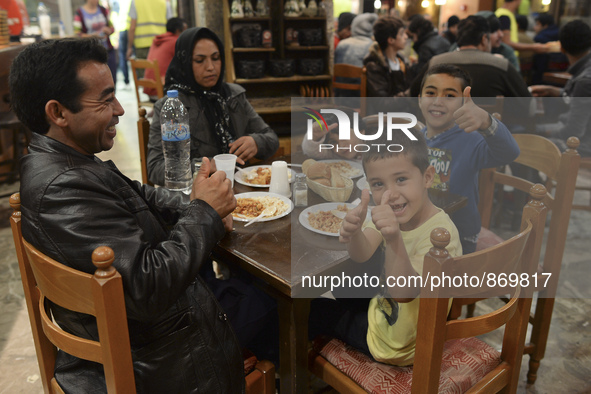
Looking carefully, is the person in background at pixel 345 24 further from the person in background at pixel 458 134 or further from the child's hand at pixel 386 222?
the child's hand at pixel 386 222

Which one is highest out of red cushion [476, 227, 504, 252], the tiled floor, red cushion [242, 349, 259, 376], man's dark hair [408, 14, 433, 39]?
man's dark hair [408, 14, 433, 39]

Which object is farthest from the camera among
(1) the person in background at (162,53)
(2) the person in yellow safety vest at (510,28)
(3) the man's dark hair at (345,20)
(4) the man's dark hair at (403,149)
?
(3) the man's dark hair at (345,20)

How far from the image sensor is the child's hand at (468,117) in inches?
58.7

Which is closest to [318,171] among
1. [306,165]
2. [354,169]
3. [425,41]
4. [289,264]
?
[306,165]

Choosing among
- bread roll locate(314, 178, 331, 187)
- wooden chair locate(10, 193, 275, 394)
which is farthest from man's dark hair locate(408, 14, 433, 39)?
wooden chair locate(10, 193, 275, 394)

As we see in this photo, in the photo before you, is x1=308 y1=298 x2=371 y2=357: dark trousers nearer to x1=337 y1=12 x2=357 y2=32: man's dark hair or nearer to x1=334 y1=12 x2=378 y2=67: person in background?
x1=334 y1=12 x2=378 y2=67: person in background

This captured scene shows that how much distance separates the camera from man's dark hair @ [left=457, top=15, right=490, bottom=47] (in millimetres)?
2947

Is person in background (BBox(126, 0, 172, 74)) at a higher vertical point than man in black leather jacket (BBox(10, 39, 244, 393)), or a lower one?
higher

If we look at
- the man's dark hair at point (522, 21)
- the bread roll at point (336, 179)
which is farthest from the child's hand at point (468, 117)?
the man's dark hair at point (522, 21)

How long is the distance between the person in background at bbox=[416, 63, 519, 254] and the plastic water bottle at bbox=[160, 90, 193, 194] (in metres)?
0.93

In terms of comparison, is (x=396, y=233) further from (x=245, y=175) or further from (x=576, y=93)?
(x=576, y=93)

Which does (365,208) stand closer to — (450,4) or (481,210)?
(481,210)

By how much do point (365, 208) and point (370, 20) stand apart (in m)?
4.15

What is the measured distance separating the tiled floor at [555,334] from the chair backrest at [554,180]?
0.36 m
